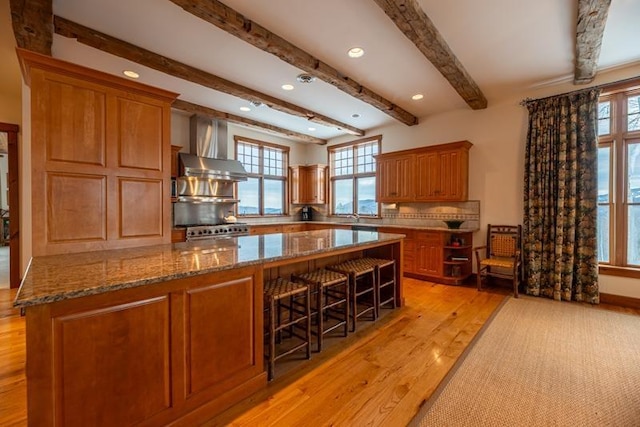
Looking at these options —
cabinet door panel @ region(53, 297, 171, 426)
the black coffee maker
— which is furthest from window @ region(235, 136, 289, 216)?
cabinet door panel @ region(53, 297, 171, 426)

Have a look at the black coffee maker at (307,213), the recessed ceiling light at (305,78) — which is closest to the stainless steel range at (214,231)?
the black coffee maker at (307,213)

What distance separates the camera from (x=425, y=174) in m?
4.92

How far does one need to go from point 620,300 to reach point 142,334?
198 inches

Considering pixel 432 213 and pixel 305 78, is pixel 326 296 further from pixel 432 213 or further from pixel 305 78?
pixel 432 213

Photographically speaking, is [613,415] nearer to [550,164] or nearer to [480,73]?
[550,164]

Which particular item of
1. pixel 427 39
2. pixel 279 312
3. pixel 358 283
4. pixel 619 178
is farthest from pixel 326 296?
pixel 619 178

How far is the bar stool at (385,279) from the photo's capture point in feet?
10.1

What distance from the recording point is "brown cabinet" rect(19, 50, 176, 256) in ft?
6.20

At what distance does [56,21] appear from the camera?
101 inches

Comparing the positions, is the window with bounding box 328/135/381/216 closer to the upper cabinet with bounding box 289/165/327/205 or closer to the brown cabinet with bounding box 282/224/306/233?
the upper cabinet with bounding box 289/165/327/205

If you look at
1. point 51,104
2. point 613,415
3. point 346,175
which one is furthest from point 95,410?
point 346,175

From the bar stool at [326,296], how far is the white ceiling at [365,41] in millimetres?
2291

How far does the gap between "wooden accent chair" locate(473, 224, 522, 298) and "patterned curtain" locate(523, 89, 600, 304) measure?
5.5 inches

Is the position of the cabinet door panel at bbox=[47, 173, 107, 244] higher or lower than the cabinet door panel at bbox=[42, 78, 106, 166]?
lower
